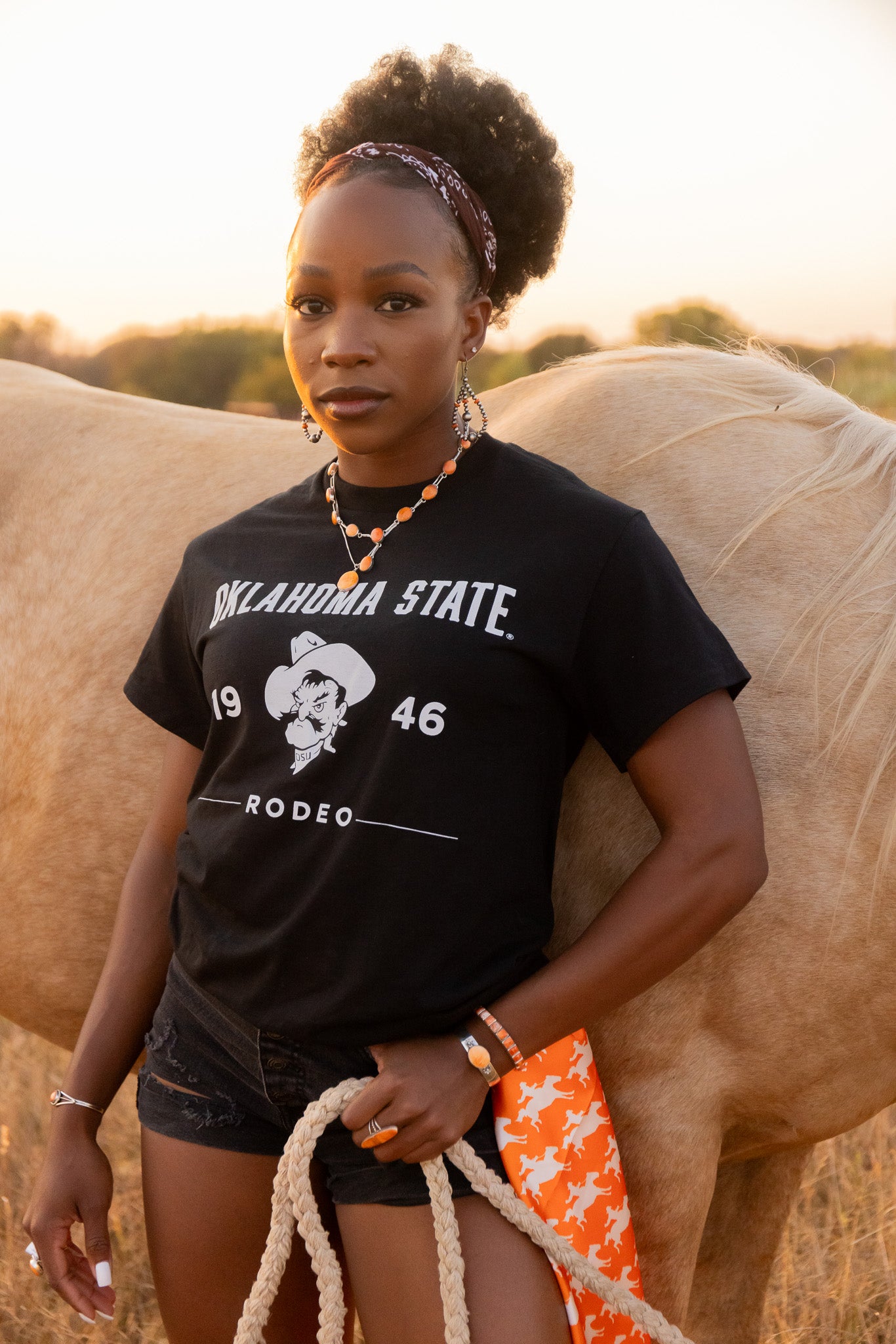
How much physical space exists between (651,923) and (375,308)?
0.77 m

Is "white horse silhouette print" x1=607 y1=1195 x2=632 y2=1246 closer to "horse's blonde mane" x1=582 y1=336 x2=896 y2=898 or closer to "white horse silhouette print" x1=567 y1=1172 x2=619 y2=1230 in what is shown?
"white horse silhouette print" x1=567 y1=1172 x2=619 y2=1230

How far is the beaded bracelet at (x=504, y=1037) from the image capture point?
3.85ft

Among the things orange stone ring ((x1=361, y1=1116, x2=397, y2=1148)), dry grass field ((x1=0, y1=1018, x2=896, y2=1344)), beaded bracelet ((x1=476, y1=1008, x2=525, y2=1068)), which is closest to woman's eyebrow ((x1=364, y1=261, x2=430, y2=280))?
beaded bracelet ((x1=476, y1=1008, x2=525, y2=1068))

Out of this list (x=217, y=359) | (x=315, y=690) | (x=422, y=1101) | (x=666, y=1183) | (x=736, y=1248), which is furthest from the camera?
(x=217, y=359)

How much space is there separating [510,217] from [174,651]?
0.78 metres

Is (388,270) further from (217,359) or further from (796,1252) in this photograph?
(217,359)

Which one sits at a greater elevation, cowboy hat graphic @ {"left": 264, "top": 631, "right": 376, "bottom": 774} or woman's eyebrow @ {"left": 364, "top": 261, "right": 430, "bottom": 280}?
woman's eyebrow @ {"left": 364, "top": 261, "right": 430, "bottom": 280}

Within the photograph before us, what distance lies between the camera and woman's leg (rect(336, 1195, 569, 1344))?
1.15m

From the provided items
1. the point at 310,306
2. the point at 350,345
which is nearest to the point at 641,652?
the point at 350,345

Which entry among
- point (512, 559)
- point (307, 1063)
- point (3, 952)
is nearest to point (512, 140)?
point (512, 559)

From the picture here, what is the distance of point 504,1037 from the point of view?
3.85 feet

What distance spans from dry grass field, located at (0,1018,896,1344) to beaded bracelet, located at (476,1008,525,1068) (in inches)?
56.5

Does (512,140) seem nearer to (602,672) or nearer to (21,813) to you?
(602,672)

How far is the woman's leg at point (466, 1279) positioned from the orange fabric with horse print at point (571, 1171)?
33 millimetres
